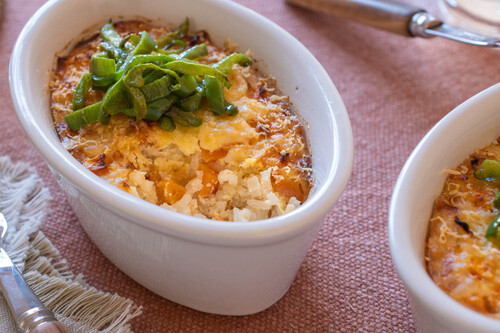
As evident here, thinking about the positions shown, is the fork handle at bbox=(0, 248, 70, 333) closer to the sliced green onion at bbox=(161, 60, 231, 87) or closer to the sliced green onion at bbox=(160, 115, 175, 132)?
the sliced green onion at bbox=(160, 115, 175, 132)

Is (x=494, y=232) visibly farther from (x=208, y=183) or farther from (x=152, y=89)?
(x=152, y=89)

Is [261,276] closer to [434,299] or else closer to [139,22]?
[434,299]

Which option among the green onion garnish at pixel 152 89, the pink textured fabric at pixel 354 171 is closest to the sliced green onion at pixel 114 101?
the green onion garnish at pixel 152 89

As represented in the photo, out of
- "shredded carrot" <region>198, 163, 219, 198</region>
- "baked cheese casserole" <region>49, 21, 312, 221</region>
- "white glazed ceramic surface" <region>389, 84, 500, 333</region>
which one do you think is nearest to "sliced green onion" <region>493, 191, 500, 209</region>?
"white glazed ceramic surface" <region>389, 84, 500, 333</region>

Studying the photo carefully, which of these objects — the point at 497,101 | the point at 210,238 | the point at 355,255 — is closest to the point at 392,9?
the point at 497,101

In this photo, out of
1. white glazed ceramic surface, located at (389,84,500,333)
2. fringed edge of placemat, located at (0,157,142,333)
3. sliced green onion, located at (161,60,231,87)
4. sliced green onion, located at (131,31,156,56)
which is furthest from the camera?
sliced green onion, located at (131,31,156,56)

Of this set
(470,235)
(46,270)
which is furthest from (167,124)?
(470,235)
